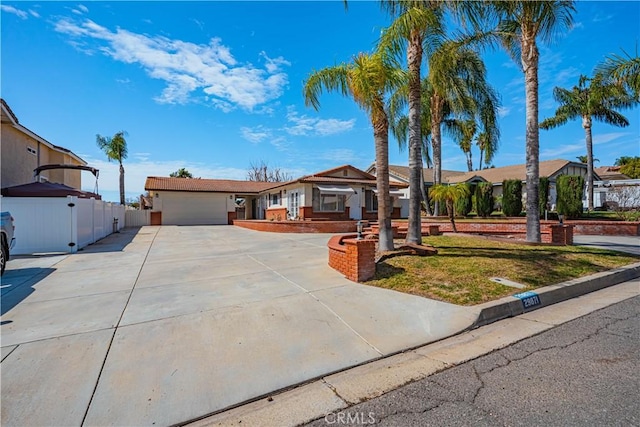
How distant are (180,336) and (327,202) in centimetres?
1829

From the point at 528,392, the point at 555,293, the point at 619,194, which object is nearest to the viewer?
the point at 528,392

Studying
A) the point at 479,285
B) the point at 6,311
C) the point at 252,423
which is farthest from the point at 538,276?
the point at 6,311

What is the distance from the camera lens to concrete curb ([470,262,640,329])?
192 inches

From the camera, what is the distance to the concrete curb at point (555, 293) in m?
4.88

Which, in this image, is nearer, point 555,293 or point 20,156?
point 555,293

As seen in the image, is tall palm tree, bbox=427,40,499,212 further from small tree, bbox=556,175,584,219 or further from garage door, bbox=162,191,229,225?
garage door, bbox=162,191,229,225

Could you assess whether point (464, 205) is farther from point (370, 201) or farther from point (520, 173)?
point (520, 173)

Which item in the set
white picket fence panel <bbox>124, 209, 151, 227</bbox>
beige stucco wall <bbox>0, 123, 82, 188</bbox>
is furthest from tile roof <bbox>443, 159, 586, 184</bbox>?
beige stucco wall <bbox>0, 123, 82, 188</bbox>

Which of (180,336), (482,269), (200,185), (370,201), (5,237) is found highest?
(200,185)

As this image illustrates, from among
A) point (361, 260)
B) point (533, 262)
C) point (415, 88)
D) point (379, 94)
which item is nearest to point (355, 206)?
point (415, 88)

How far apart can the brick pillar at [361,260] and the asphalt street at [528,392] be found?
3.02 meters

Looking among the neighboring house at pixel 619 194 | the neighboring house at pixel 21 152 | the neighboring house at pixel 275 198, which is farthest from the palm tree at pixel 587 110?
the neighboring house at pixel 21 152

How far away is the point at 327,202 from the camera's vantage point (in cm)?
2198

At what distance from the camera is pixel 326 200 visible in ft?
71.9
